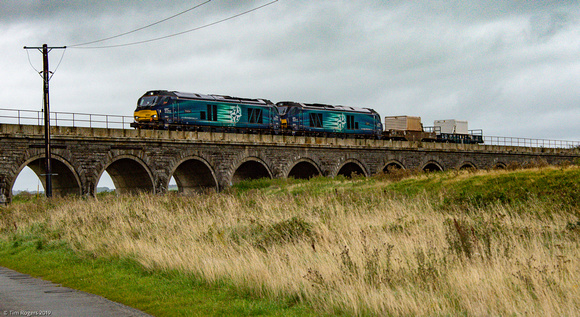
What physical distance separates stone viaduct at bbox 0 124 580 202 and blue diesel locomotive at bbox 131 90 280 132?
7.33 ft

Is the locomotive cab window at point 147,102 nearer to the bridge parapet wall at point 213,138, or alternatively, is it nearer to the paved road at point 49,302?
the bridge parapet wall at point 213,138

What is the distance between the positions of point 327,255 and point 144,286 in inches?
128

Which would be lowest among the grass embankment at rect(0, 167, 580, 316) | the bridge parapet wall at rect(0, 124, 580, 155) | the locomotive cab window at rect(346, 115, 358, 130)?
the grass embankment at rect(0, 167, 580, 316)

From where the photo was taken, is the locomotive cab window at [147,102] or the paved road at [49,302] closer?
the paved road at [49,302]

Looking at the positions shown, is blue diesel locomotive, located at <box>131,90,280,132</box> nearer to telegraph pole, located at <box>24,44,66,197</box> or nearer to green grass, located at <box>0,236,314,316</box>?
telegraph pole, located at <box>24,44,66,197</box>

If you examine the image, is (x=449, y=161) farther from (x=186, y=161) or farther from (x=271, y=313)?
(x=271, y=313)

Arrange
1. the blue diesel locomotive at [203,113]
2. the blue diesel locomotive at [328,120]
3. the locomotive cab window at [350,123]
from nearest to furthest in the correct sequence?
1. the blue diesel locomotive at [203,113]
2. the blue diesel locomotive at [328,120]
3. the locomotive cab window at [350,123]

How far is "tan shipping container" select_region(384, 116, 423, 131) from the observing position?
58.9 metres

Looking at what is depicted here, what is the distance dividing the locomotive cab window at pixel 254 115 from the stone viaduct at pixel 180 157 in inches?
107

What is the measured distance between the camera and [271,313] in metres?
8.07

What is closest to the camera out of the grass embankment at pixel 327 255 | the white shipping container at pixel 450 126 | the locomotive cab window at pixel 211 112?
the grass embankment at pixel 327 255

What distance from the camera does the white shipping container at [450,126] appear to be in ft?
218

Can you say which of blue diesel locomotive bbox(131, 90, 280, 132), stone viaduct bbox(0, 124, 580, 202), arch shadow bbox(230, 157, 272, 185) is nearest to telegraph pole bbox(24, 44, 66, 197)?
stone viaduct bbox(0, 124, 580, 202)

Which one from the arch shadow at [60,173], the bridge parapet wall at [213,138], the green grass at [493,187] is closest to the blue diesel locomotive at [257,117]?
the bridge parapet wall at [213,138]
